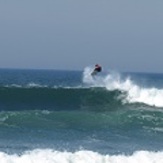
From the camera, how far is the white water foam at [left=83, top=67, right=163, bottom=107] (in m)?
39.9

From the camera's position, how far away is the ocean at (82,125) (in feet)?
64.1

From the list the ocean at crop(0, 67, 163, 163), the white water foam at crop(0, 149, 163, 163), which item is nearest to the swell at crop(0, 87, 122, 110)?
the ocean at crop(0, 67, 163, 163)

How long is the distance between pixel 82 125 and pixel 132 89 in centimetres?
1498

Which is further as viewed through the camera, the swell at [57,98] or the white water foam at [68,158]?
the swell at [57,98]

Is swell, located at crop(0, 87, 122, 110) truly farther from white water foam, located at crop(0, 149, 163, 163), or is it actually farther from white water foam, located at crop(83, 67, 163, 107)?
white water foam, located at crop(0, 149, 163, 163)

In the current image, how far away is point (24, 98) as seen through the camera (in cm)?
4078

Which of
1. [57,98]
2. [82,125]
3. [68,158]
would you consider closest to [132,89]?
[57,98]

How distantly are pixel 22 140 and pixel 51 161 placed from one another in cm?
484

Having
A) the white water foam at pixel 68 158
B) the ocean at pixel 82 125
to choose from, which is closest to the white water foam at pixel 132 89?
the ocean at pixel 82 125

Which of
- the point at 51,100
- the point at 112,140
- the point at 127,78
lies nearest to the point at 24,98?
the point at 51,100

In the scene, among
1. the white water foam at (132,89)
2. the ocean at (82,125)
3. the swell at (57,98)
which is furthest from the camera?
the white water foam at (132,89)

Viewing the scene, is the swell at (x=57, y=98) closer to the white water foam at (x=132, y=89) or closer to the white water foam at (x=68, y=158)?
the white water foam at (x=132, y=89)

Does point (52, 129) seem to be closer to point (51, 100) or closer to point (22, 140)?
point (22, 140)

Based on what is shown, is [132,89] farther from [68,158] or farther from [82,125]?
[68,158]
